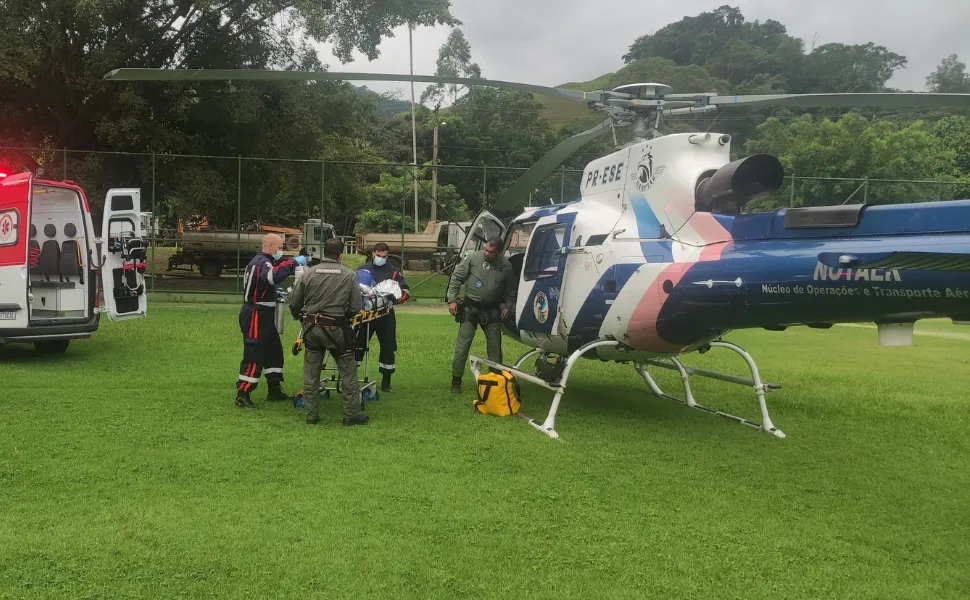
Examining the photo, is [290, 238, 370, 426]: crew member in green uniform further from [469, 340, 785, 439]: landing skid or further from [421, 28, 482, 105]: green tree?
[421, 28, 482, 105]: green tree

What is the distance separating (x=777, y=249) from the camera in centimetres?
498

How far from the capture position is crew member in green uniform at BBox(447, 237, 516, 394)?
7.54 m

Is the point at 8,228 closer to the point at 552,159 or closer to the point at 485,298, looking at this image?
the point at 485,298

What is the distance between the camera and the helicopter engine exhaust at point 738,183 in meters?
5.29

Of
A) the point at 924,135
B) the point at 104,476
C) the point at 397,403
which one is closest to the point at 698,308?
the point at 397,403

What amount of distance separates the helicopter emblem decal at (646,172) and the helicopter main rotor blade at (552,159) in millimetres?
480

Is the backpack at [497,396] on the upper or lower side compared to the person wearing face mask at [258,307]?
lower

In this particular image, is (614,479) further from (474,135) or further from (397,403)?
(474,135)

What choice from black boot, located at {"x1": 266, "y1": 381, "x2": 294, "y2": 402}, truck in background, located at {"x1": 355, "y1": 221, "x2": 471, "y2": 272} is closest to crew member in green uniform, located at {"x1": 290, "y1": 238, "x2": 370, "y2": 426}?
black boot, located at {"x1": 266, "y1": 381, "x2": 294, "y2": 402}

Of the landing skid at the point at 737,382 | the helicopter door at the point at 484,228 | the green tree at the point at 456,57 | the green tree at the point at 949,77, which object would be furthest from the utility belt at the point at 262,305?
the green tree at the point at 949,77

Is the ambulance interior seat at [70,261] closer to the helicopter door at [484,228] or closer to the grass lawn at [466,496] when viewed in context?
the grass lawn at [466,496]

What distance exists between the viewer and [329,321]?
6.07m

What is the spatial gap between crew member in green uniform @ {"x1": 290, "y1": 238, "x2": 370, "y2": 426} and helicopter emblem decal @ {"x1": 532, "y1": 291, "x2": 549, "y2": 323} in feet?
6.03

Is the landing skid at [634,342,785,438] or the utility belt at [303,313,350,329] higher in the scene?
→ the utility belt at [303,313,350,329]
